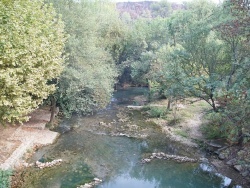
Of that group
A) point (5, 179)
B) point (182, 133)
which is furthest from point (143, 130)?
point (5, 179)

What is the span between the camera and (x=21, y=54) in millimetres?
10391

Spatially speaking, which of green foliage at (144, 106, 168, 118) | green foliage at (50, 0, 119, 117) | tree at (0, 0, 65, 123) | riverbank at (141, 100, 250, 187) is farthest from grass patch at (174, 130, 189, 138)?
tree at (0, 0, 65, 123)

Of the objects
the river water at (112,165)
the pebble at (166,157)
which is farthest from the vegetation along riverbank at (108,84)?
the river water at (112,165)

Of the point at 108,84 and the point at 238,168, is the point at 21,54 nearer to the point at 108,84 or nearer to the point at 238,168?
the point at 108,84

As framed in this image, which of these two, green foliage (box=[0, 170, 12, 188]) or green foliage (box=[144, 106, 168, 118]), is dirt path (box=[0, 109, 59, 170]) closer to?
green foliage (box=[0, 170, 12, 188])

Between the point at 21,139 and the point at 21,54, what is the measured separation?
23.7ft

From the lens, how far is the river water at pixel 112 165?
12.0 m

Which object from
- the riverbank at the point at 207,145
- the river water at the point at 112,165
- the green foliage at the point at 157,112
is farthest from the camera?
the green foliage at the point at 157,112

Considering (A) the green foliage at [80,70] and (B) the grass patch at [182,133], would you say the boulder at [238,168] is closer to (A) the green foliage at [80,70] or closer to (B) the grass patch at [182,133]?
(B) the grass patch at [182,133]

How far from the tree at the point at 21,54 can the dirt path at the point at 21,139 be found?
2.94m

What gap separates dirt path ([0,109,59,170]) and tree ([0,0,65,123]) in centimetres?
294

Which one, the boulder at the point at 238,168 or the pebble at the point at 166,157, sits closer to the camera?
the boulder at the point at 238,168

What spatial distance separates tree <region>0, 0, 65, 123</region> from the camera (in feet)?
32.2

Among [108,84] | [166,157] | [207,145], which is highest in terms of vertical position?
[108,84]
